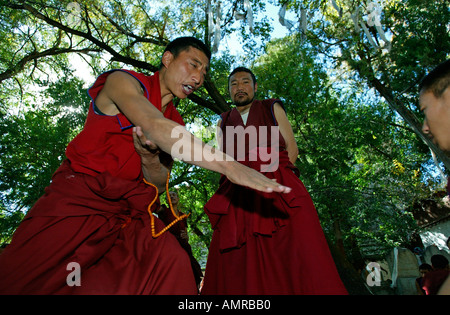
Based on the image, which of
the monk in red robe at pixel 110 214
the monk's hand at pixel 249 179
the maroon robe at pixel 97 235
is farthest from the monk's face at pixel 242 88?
the monk's hand at pixel 249 179

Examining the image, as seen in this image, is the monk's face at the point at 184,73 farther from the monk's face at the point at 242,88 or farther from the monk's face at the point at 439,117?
the monk's face at the point at 439,117

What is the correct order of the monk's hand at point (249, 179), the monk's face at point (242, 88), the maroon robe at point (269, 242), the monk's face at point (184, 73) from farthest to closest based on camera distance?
the monk's face at point (242, 88)
the monk's face at point (184, 73)
the maroon robe at point (269, 242)
the monk's hand at point (249, 179)

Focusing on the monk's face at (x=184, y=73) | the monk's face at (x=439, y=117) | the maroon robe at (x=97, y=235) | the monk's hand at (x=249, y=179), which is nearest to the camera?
the monk's hand at (x=249, y=179)

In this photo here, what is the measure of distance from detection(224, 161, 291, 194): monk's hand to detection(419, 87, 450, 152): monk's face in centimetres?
110

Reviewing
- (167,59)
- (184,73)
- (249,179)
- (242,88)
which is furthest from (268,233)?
(242,88)

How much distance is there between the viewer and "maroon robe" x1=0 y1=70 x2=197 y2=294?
48.8 inches

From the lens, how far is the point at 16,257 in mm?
1210

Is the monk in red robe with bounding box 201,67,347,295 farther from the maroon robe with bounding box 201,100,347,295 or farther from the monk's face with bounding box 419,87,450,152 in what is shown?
the monk's face with bounding box 419,87,450,152

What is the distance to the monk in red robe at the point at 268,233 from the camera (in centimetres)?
195

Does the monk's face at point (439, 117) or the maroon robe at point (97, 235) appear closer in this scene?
the maroon robe at point (97, 235)

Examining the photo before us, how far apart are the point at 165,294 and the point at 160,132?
75 cm

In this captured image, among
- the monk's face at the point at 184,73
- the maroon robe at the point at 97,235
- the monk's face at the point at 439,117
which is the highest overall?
the monk's face at the point at 184,73

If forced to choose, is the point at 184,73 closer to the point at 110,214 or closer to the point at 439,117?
the point at 110,214

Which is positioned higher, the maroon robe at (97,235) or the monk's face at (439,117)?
the monk's face at (439,117)
